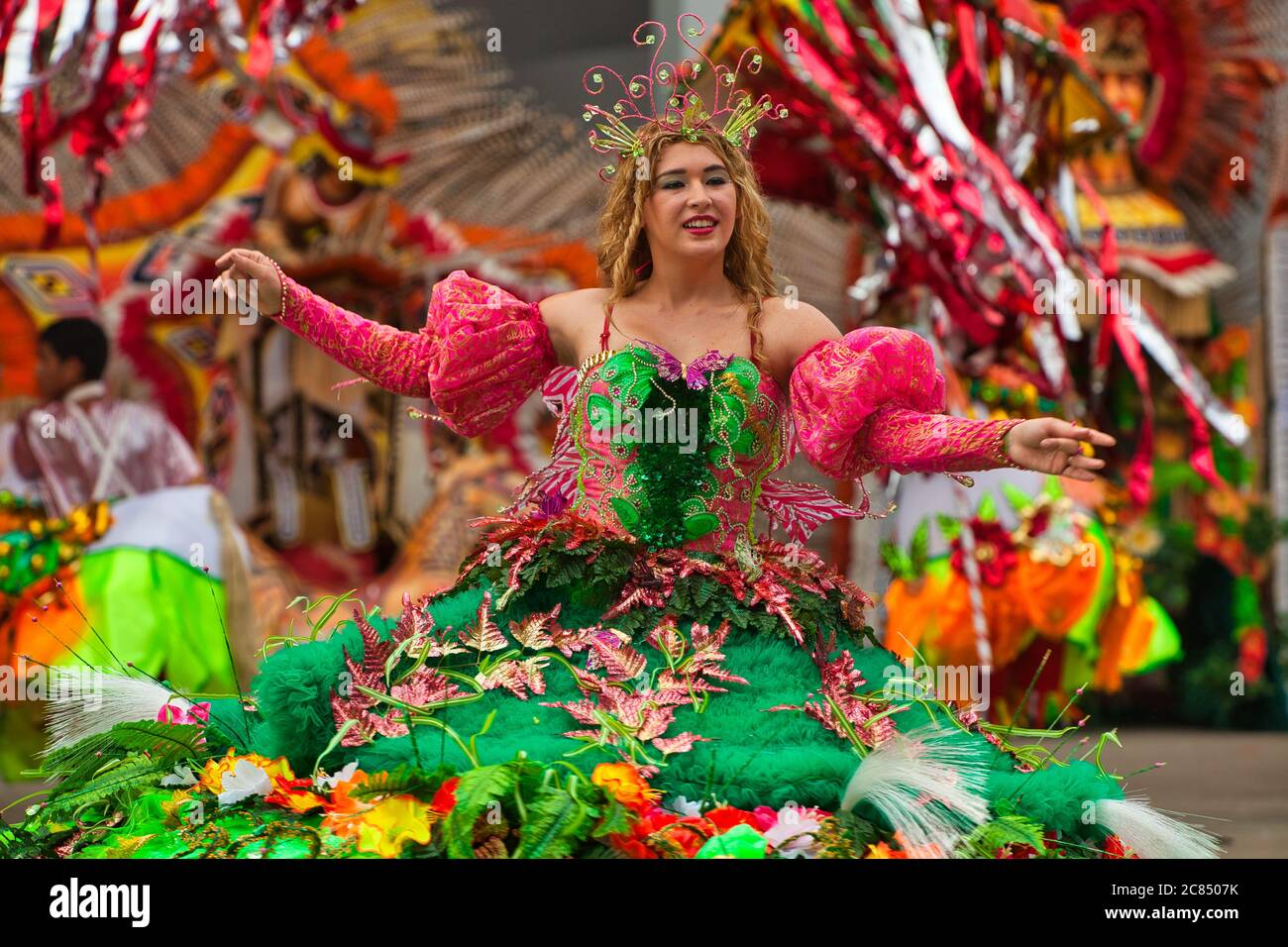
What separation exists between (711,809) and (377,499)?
433cm

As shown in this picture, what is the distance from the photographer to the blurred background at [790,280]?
511 centimetres

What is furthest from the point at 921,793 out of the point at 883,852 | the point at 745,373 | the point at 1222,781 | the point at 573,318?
the point at 1222,781

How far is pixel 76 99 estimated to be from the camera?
534 centimetres

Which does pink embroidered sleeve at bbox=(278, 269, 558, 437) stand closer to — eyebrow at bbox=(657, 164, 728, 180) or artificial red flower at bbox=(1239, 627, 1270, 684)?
eyebrow at bbox=(657, 164, 728, 180)

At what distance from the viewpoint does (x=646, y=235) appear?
107 inches

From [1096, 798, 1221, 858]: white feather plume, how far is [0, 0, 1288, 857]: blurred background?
7.61 ft

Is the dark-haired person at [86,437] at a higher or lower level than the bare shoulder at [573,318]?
lower

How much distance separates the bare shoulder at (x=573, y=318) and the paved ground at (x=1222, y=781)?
78.1 inches

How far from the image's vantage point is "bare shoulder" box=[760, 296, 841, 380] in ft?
8.54

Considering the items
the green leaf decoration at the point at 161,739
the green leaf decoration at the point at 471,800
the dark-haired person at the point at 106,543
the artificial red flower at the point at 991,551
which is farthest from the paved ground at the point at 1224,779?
the dark-haired person at the point at 106,543

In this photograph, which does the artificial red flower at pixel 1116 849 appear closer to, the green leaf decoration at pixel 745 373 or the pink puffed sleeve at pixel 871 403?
the pink puffed sleeve at pixel 871 403

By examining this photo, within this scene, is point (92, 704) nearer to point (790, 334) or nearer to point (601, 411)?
point (601, 411)

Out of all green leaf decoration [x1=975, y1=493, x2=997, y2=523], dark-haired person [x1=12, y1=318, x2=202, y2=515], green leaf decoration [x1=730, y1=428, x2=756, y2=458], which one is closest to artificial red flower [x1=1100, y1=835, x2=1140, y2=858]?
green leaf decoration [x1=730, y1=428, x2=756, y2=458]
